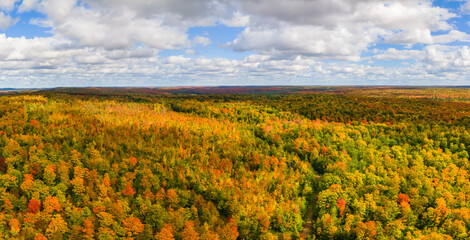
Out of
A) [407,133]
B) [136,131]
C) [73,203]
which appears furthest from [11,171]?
[407,133]

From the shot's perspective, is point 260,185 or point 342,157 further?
point 342,157

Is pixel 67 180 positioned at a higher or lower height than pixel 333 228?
higher

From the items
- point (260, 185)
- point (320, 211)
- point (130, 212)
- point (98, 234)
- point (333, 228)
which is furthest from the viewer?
point (260, 185)

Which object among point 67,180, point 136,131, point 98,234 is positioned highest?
point 136,131

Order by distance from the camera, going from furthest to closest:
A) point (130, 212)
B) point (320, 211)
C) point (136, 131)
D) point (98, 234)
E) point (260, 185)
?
point (136, 131) → point (260, 185) → point (320, 211) → point (130, 212) → point (98, 234)

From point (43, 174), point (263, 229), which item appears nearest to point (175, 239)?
point (263, 229)

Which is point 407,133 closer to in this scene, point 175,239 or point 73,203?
point 175,239

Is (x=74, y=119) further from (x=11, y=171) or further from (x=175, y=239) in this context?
(x=175, y=239)
